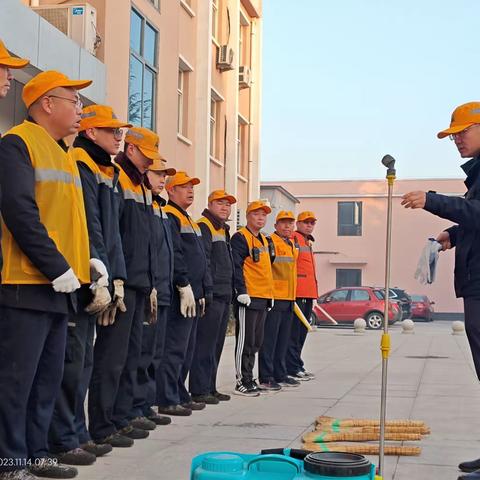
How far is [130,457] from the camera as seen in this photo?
5.91 m

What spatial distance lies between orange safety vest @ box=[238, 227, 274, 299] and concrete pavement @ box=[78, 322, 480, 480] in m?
1.17

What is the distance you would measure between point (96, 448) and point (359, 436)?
2039 mm

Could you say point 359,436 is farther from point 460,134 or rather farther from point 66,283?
point 66,283

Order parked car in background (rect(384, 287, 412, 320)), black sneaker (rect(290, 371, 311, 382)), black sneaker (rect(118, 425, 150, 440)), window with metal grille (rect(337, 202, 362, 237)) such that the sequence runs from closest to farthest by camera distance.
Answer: black sneaker (rect(118, 425, 150, 440))
black sneaker (rect(290, 371, 311, 382))
parked car in background (rect(384, 287, 412, 320))
window with metal grille (rect(337, 202, 362, 237))

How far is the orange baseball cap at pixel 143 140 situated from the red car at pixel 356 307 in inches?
1054

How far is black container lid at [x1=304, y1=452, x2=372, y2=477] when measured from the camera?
3215 millimetres

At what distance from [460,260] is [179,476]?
7.51 ft

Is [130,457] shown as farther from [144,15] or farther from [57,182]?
[144,15]

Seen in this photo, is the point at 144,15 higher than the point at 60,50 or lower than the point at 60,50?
higher

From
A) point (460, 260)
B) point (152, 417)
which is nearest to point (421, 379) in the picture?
point (152, 417)

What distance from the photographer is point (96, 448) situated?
5871 mm

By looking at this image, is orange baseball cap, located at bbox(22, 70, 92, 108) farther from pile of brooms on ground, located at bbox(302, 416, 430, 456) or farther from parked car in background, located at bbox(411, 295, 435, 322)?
parked car in background, located at bbox(411, 295, 435, 322)

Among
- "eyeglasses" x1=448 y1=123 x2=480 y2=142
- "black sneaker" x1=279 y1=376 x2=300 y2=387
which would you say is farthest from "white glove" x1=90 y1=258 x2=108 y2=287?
"black sneaker" x1=279 y1=376 x2=300 y2=387

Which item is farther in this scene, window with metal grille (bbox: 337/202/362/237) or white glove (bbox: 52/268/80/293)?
window with metal grille (bbox: 337/202/362/237)
